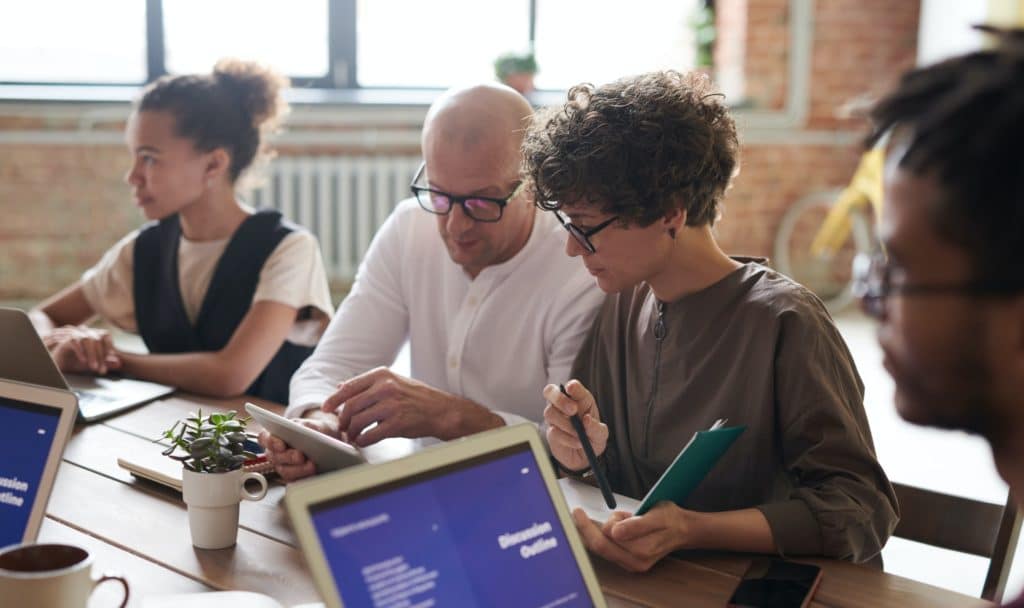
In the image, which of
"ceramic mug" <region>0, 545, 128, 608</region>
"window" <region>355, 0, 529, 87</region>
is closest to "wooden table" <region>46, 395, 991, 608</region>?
"ceramic mug" <region>0, 545, 128, 608</region>

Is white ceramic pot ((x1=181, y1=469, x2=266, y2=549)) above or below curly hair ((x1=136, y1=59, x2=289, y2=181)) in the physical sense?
below

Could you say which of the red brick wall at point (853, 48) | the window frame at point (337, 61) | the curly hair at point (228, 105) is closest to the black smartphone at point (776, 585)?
the curly hair at point (228, 105)

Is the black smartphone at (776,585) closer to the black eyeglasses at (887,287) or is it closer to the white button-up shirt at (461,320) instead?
the black eyeglasses at (887,287)

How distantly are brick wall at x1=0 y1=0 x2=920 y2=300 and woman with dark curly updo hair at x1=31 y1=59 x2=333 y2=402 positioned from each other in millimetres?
2971

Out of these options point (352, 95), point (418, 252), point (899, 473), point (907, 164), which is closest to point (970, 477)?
point (899, 473)

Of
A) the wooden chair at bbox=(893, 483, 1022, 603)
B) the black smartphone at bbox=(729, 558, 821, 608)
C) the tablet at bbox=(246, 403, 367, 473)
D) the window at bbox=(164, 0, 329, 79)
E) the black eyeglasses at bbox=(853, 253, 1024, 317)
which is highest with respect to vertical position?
the window at bbox=(164, 0, 329, 79)

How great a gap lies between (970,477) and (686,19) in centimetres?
336

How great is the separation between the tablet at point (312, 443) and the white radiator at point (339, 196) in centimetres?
410

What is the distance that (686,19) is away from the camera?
6098mm

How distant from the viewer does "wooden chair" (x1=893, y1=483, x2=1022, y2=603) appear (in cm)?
145

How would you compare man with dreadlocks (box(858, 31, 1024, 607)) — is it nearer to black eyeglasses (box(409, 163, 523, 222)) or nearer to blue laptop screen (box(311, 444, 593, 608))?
blue laptop screen (box(311, 444, 593, 608))

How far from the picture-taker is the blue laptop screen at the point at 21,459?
119cm

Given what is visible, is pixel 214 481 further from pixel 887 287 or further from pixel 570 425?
pixel 887 287

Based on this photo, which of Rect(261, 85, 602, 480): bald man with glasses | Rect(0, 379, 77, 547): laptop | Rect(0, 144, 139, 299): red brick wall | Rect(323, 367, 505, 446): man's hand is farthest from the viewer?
Rect(0, 144, 139, 299): red brick wall
